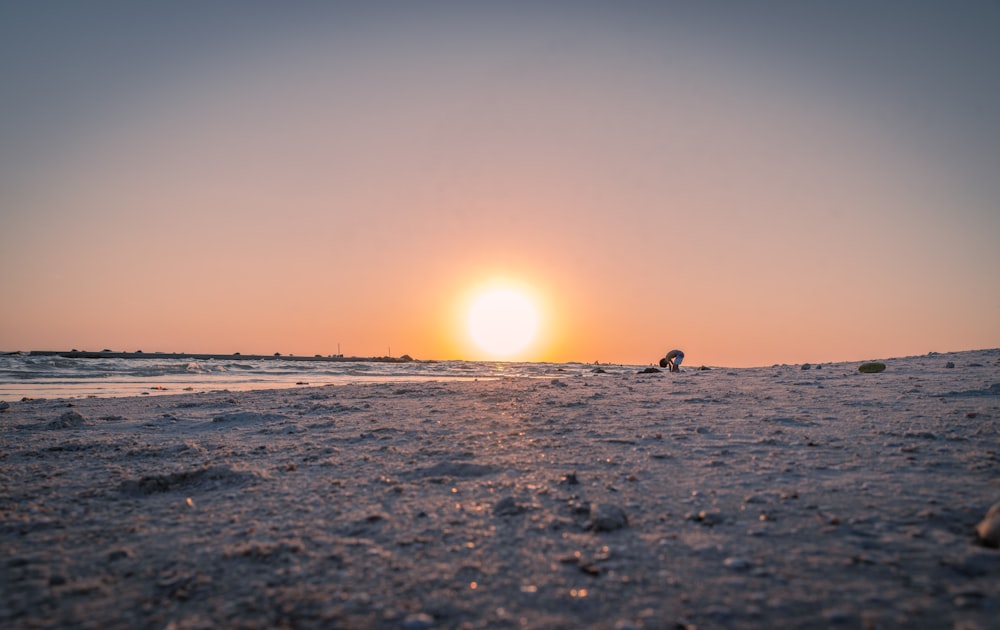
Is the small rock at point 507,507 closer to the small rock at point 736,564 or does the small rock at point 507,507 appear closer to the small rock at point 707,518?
the small rock at point 707,518

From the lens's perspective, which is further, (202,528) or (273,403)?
(273,403)

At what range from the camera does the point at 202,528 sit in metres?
3.40

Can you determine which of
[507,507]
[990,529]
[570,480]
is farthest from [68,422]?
[990,529]

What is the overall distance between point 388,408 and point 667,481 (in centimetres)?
501

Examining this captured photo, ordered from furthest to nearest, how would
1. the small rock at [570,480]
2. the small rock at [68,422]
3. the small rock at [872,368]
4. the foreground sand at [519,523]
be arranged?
the small rock at [872,368] < the small rock at [68,422] < the small rock at [570,480] < the foreground sand at [519,523]

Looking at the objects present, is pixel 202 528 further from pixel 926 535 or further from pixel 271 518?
pixel 926 535

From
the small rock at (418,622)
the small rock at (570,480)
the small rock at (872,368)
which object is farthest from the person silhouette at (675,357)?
the small rock at (418,622)

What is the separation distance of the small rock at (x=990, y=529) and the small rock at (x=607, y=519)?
1.74 metres

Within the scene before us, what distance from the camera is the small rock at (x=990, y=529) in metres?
2.64

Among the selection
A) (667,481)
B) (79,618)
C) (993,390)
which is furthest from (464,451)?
(993,390)

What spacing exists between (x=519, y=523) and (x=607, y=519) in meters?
0.53

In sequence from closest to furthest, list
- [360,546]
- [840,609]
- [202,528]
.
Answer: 1. [840,609]
2. [360,546]
3. [202,528]

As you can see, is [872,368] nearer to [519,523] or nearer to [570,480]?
[570,480]

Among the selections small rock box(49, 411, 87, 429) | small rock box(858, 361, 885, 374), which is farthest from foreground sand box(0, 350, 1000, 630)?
small rock box(858, 361, 885, 374)
